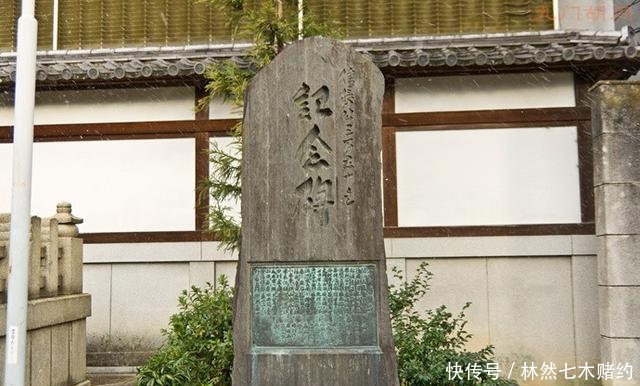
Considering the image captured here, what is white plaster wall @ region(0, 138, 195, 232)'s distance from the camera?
10555 mm

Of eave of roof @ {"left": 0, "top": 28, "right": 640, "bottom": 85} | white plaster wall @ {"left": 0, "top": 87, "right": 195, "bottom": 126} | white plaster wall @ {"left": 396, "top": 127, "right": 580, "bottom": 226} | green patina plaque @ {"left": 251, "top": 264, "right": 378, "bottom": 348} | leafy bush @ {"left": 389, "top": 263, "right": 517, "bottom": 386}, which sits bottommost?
leafy bush @ {"left": 389, "top": 263, "right": 517, "bottom": 386}

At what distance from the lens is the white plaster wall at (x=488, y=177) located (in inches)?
400

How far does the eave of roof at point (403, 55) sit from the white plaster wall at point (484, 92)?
1.85 ft

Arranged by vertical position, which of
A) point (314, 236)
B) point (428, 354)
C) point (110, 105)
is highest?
point (110, 105)

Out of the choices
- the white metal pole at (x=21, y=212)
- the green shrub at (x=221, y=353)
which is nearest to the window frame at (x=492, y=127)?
the green shrub at (x=221, y=353)

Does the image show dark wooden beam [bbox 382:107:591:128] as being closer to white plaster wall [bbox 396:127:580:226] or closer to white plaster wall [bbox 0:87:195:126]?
white plaster wall [bbox 396:127:580:226]

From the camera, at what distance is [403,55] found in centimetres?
975

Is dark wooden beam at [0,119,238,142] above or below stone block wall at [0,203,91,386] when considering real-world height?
above

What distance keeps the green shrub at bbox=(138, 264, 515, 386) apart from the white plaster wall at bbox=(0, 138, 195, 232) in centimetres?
284

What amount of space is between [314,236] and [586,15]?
289 inches

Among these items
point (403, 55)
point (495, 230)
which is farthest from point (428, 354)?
point (403, 55)

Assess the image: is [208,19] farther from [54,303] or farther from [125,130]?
[54,303]

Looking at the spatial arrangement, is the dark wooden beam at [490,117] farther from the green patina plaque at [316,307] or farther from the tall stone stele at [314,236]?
the green patina plaque at [316,307]

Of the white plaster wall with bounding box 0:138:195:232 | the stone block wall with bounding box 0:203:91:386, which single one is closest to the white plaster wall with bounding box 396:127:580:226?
the white plaster wall with bounding box 0:138:195:232
